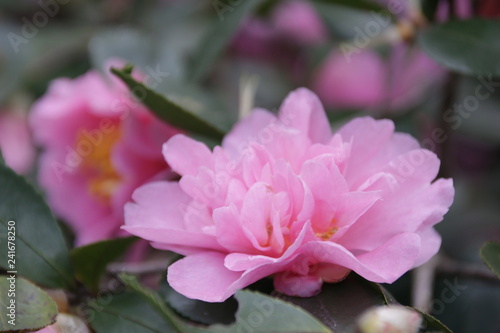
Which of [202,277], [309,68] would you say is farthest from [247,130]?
[309,68]

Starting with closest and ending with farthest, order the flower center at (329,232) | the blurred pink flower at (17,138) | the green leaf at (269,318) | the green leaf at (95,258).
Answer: the green leaf at (269,318), the flower center at (329,232), the green leaf at (95,258), the blurred pink flower at (17,138)

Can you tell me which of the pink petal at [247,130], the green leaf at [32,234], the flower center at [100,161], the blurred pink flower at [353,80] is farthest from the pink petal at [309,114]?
the blurred pink flower at [353,80]

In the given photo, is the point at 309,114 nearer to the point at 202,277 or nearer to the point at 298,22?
the point at 202,277

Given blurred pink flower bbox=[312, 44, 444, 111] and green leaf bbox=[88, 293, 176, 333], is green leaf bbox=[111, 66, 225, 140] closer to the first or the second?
green leaf bbox=[88, 293, 176, 333]

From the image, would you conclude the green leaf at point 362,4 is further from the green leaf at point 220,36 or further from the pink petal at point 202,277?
the pink petal at point 202,277

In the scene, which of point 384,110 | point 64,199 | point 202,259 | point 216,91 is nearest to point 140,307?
point 202,259

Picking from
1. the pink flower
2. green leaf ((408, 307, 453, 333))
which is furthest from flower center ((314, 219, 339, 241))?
the pink flower
